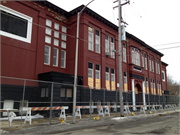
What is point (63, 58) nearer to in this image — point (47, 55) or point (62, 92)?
point (47, 55)

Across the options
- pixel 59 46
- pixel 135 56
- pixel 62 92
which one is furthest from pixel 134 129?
pixel 135 56

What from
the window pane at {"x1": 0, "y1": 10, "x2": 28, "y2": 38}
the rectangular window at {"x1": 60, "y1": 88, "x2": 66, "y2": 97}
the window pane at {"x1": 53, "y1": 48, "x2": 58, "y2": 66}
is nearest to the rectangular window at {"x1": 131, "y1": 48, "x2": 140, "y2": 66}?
the window pane at {"x1": 53, "y1": 48, "x2": 58, "y2": 66}

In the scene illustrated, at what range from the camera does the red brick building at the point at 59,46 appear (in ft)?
47.7

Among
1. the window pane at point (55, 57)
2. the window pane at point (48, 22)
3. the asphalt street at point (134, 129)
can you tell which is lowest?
the asphalt street at point (134, 129)

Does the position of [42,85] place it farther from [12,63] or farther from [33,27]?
[33,27]

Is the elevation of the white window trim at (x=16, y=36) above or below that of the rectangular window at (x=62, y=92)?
above

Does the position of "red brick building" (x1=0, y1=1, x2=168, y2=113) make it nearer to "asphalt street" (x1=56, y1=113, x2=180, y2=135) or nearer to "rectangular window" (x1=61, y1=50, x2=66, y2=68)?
"rectangular window" (x1=61, y1=50, x2=66, y2=68)

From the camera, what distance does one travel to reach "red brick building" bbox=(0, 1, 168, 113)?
47.7 feet

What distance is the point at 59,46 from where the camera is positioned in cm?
1864

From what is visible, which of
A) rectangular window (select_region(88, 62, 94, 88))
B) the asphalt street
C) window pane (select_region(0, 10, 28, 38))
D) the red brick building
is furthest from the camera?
rectangular window (select_region(88, 62, 94, 88))

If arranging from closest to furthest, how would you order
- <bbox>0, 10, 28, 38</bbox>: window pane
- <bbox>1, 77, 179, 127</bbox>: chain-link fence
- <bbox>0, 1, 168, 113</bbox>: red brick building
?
<bbox>1, 77, 179, 127</bbox>: chain-link fence
<bbox>0, 10, 28, 38</bbox>: window pane
<bbox>0, 1, 168, 113</bbox>: red brick building

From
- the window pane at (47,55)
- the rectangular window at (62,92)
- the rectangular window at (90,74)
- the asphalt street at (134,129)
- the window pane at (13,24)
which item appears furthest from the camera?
the rectangular window at (90,74)

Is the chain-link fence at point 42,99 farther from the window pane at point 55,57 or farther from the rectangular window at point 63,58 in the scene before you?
the rectangular window at point 63,58

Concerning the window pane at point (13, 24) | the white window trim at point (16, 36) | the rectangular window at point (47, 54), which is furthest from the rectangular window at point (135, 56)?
the window pane at point (13, 24)
